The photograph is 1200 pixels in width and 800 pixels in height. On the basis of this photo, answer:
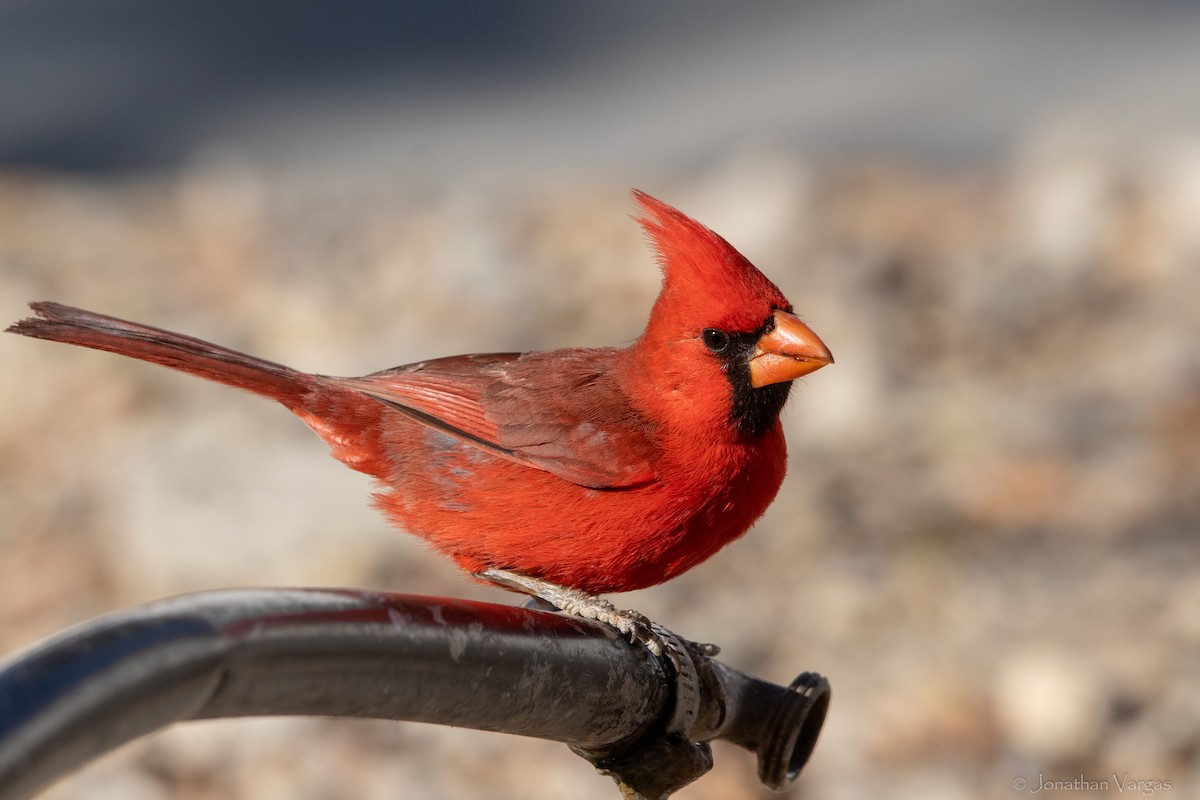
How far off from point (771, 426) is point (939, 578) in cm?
157

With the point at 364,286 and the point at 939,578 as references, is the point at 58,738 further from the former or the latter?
the point at 364,286

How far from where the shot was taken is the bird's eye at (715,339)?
2.31 meters

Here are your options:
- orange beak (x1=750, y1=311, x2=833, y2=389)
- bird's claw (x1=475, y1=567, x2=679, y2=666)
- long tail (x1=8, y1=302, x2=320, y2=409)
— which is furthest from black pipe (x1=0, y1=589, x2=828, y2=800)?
long tail (x1=8, y1=302, x2=320, y2=409)

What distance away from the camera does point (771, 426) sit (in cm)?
238

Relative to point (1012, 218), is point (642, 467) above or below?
below

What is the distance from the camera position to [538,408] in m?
2.44

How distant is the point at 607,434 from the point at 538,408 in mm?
156

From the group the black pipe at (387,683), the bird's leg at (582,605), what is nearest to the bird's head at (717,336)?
the bird's leg at (582,605)

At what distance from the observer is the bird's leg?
190 centimetres

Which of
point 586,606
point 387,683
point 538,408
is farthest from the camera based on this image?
point 538,408

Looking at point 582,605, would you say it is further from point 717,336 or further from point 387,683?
point 387,683

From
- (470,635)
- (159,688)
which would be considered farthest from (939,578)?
(159,688)

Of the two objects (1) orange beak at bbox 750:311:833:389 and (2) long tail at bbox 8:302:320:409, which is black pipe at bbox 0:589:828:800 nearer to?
(1) orange beak at bbox 750:311:833:389

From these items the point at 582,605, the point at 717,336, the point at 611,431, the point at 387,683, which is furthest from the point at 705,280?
the point at 387,683
